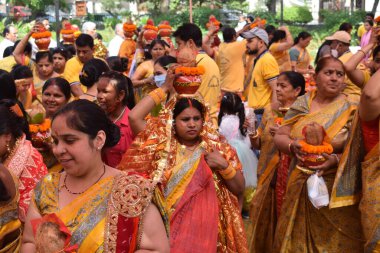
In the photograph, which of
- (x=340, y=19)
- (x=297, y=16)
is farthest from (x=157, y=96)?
(x=297, y=16)

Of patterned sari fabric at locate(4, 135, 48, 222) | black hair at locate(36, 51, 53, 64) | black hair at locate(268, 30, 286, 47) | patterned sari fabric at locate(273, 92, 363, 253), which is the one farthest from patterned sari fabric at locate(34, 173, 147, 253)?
black hair at locate(268, 30, 286, 47)

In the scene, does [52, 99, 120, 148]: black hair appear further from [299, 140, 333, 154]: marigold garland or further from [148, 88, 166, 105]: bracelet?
[299, 140, 333, 154]: marigold garland

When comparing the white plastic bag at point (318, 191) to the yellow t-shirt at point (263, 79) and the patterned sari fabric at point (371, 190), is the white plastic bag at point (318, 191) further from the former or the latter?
the yellow t-shirt at point (263, 79)

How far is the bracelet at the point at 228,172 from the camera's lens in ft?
15.2

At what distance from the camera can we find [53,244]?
2.84m

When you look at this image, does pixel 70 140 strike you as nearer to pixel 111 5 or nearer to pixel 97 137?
pixel 97 137

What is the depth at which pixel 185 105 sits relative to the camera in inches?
185

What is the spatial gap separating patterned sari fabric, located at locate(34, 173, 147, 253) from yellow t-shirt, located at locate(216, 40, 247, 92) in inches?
324

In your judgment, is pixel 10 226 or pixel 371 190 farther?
pixel 371 190

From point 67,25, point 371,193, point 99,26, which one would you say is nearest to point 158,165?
point 371,193

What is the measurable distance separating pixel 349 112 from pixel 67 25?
9154mm

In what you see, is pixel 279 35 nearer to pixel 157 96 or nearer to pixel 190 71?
pixel 157 96

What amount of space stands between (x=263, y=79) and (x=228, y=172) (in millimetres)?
4295

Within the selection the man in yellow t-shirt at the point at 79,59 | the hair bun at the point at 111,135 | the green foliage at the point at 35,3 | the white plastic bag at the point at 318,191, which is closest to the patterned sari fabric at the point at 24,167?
the hair bun at the point at 111,135
